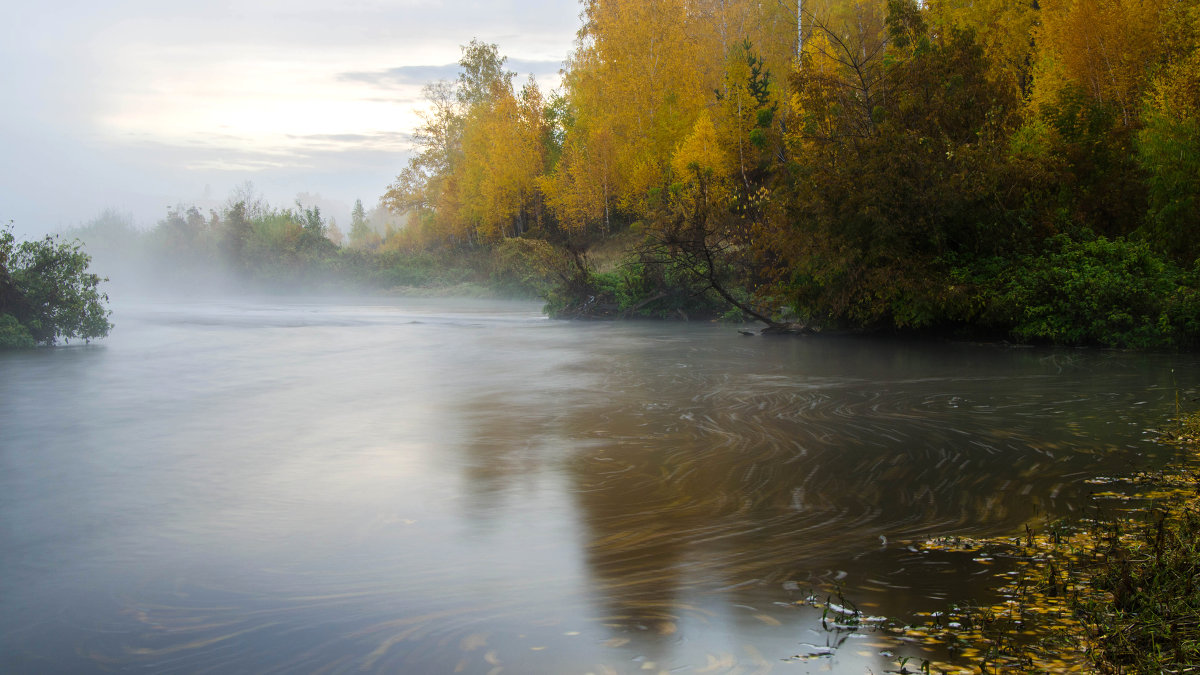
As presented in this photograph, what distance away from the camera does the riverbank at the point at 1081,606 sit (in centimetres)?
352

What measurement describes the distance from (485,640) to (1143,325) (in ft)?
48.9

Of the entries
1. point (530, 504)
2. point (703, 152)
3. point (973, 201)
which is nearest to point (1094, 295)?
A: point (973, 201)

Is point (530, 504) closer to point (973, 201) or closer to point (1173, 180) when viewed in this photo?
point (973, 201)

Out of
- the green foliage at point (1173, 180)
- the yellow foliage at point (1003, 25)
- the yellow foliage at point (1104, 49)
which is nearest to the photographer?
the green foliage at point (1173, 180)

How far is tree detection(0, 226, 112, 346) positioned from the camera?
64.5 feet

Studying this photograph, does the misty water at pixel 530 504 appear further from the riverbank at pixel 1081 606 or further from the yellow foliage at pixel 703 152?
the yellow foliage at pixel 703 152

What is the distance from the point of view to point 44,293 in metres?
20.2

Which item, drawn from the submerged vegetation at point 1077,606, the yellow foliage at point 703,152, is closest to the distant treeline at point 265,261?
the yellow foliage at point 703,152

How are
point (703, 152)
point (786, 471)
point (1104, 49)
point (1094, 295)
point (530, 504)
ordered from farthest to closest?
point (703, 152) → point (1104, 49) → point (1094, 295) → point (786, 471) → point (530, 504)

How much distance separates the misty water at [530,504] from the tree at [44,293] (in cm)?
536

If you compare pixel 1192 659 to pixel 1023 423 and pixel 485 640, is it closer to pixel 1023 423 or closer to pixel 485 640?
pixel 485 640

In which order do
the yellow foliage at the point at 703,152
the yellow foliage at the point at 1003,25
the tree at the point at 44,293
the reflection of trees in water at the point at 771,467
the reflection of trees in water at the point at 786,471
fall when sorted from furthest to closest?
the yellow foliage at the point at 703,152 → the yellow foliage at the point at 1003,25 → the tree at the point at 44,293 → the reflection of trees in water at the point at 771,467 → the reflection of trees in water at the point at 786,471

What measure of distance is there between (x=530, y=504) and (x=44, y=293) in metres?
18.3

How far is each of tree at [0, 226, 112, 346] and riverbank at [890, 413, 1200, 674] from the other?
2084 cm
